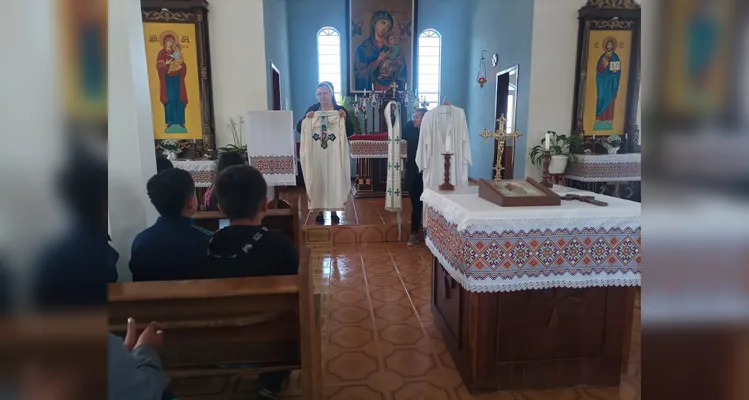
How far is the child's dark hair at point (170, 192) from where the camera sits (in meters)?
1.81

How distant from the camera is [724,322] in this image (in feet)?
0.69

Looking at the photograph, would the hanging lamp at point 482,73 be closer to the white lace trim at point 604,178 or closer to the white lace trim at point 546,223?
the white lace trim at point 604,178

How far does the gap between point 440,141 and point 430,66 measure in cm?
653

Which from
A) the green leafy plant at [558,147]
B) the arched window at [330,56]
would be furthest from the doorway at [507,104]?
the arched window at [330,56]

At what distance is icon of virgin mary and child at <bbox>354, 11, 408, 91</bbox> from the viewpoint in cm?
989

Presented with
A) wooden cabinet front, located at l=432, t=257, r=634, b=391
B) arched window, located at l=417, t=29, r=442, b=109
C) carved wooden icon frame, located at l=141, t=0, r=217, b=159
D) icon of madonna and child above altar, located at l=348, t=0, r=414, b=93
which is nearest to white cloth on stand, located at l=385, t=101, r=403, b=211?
carved wooden icon frame, located at l=141, t=0, r=217, b=159

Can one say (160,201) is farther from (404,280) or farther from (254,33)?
(254,33)

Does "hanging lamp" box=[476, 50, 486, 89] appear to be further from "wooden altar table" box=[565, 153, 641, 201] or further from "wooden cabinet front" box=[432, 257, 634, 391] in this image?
"wooden cabinet front" box=[432, 257, 634, 391]

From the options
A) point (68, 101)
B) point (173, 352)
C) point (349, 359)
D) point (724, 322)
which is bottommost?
point (349, 359)

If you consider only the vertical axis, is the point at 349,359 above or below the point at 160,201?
below

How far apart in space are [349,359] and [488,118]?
6563mm

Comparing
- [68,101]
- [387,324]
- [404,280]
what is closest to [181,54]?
[404,280]

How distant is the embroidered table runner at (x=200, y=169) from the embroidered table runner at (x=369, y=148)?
2260 mm

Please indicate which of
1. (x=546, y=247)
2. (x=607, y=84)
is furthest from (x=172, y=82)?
(x=607, y=84)
